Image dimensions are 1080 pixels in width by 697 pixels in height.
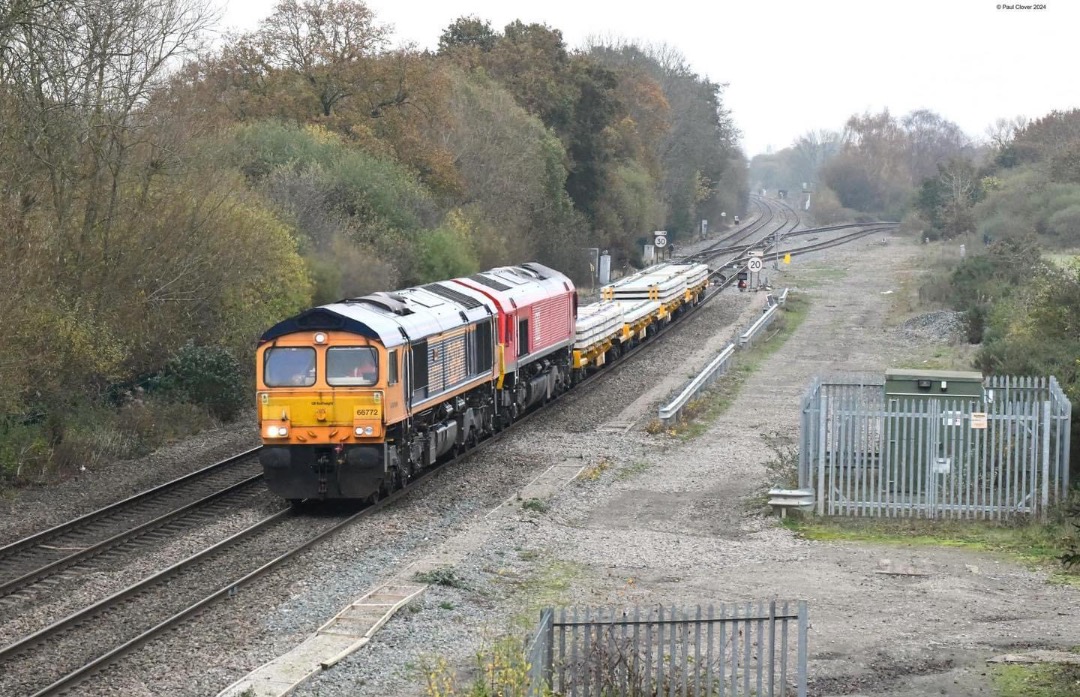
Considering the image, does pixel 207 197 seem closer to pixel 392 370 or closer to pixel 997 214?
pixel 392 370

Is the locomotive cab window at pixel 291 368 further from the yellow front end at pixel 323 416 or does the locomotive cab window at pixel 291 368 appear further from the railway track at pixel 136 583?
the railway track at pixel 136 583

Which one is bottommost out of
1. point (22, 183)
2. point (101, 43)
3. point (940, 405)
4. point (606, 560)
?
point (606, 560)

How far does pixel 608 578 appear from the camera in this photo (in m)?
14.6

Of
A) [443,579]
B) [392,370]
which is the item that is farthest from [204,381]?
[443,579]

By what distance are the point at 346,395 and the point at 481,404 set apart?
613 centimetres

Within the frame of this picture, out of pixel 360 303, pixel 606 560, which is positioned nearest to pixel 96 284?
pixel 360 303

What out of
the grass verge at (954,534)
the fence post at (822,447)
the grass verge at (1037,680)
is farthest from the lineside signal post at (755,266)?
the grass verge at (1037,680)

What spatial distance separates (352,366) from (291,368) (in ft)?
2.82

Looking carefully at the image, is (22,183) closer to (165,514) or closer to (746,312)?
(165,514)

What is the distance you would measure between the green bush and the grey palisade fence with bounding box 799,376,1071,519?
43.6 ft

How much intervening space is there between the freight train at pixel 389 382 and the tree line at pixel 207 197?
15.5 feet

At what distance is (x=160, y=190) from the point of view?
2709 cm

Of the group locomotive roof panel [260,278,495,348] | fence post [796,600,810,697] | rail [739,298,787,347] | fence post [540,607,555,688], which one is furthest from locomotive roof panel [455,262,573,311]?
fence post [796,600,810,697]

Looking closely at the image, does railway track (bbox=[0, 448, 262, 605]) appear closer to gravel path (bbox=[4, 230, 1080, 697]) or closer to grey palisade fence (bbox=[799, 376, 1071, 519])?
gravel path (bbox=[4, 230, 1080, 697])
